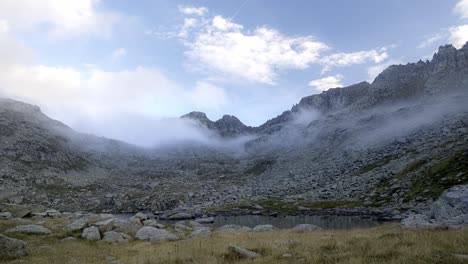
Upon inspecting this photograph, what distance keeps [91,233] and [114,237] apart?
7.30 ft

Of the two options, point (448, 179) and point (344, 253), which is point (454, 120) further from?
point (344, 253)

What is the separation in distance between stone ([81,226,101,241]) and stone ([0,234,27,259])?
888cm

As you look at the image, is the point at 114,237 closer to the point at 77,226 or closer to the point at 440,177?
the point at 77,226

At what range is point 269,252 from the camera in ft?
65.8

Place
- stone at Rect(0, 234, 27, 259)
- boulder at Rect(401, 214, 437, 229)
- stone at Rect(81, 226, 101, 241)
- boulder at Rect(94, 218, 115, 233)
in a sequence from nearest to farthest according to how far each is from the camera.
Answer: stone at Rect(0, 234, 27, 259) < boulder at Rect(401, 214, 437, 229) < stone at Rect(81, 226, 101, 241) < boulder at Rect(94, 218, 115, 233)

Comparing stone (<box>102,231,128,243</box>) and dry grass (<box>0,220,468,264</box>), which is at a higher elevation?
dry grass (<box>0,220,468,264</box>)

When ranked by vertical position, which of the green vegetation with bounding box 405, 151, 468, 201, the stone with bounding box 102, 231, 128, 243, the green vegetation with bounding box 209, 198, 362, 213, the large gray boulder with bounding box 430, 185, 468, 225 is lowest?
the green vegetation with bounding box 209, 198, 362, 213

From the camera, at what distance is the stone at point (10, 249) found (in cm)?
2080

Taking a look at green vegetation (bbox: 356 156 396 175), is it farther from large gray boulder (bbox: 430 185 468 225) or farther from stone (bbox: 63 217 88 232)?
stone (bbox: 63 217 88 232)

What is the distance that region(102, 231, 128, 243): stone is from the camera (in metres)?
30.7

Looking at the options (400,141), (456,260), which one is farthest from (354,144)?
(456,260)

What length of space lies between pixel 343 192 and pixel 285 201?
19.0 meters

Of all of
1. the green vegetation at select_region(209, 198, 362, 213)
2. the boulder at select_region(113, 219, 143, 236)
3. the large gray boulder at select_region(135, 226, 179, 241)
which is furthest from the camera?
the green vegetation at select_region(209, 198, 362, 213)

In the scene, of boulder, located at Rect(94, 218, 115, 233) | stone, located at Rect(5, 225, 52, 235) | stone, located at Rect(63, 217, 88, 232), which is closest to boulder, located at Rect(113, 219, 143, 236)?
boulder, located at Rect(94, 218, 115, 233)
